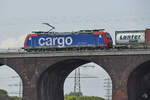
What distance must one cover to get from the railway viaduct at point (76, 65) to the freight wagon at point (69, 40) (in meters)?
3.05

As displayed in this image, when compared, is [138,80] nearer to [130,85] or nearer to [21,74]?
[130,85]

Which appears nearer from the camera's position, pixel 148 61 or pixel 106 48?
pixel 148 61

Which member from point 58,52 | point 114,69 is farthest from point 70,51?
point 114,69

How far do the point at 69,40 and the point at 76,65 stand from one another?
6.33m

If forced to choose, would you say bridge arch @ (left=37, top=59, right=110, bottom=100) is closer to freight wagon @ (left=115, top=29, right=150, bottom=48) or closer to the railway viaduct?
the railway viaduct

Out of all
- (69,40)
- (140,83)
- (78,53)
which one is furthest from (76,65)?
(140,83)

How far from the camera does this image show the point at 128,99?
8856 cm

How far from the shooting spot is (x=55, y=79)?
98125 millimetres

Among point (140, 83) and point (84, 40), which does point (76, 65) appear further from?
point (140, 83)

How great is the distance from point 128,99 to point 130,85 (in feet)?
8.36

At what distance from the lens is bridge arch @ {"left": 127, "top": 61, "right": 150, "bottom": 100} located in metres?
88.6

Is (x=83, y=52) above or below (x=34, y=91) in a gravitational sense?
above

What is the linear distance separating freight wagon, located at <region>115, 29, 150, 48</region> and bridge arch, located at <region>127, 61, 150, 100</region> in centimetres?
405

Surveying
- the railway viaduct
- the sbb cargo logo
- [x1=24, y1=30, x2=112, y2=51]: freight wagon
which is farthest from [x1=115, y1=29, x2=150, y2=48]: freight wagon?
the sbb cargo logo
